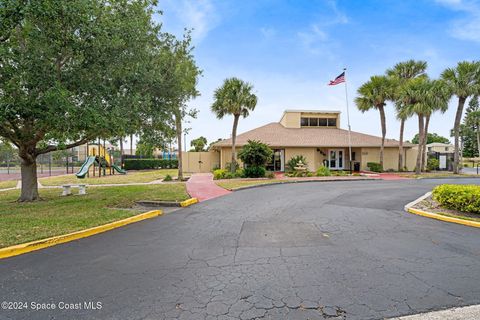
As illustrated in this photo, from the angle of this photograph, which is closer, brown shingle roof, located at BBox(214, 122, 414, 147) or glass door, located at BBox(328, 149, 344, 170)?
brown shingle roof, located at BBox(214, 122, 414, 147)

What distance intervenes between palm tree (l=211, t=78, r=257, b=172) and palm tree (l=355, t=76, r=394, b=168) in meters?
11.5

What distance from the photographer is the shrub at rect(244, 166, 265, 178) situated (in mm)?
18797

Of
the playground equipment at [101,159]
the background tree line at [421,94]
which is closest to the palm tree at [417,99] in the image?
the background tree line at [421,94]

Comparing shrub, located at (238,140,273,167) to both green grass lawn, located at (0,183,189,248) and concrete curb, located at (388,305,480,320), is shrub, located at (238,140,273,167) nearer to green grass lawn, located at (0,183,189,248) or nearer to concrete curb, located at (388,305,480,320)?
green grass lawn, located at (0,183,189,248)

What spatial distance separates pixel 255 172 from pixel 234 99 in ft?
19.9

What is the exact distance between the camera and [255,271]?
11.9ft

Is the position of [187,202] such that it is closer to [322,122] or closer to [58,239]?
[58,239]

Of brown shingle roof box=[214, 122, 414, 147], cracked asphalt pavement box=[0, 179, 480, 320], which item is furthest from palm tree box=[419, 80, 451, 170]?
cracked asphalt pavement box=[0, 179, 480, 320]

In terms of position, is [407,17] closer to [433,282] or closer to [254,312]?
[433,282]

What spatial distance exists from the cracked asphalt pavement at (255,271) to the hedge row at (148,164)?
91.1 ft

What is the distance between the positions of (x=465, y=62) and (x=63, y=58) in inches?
1140

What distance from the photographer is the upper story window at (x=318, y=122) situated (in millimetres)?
28281

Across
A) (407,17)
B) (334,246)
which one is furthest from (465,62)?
(334,246)

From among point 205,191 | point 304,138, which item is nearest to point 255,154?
point 205,191
